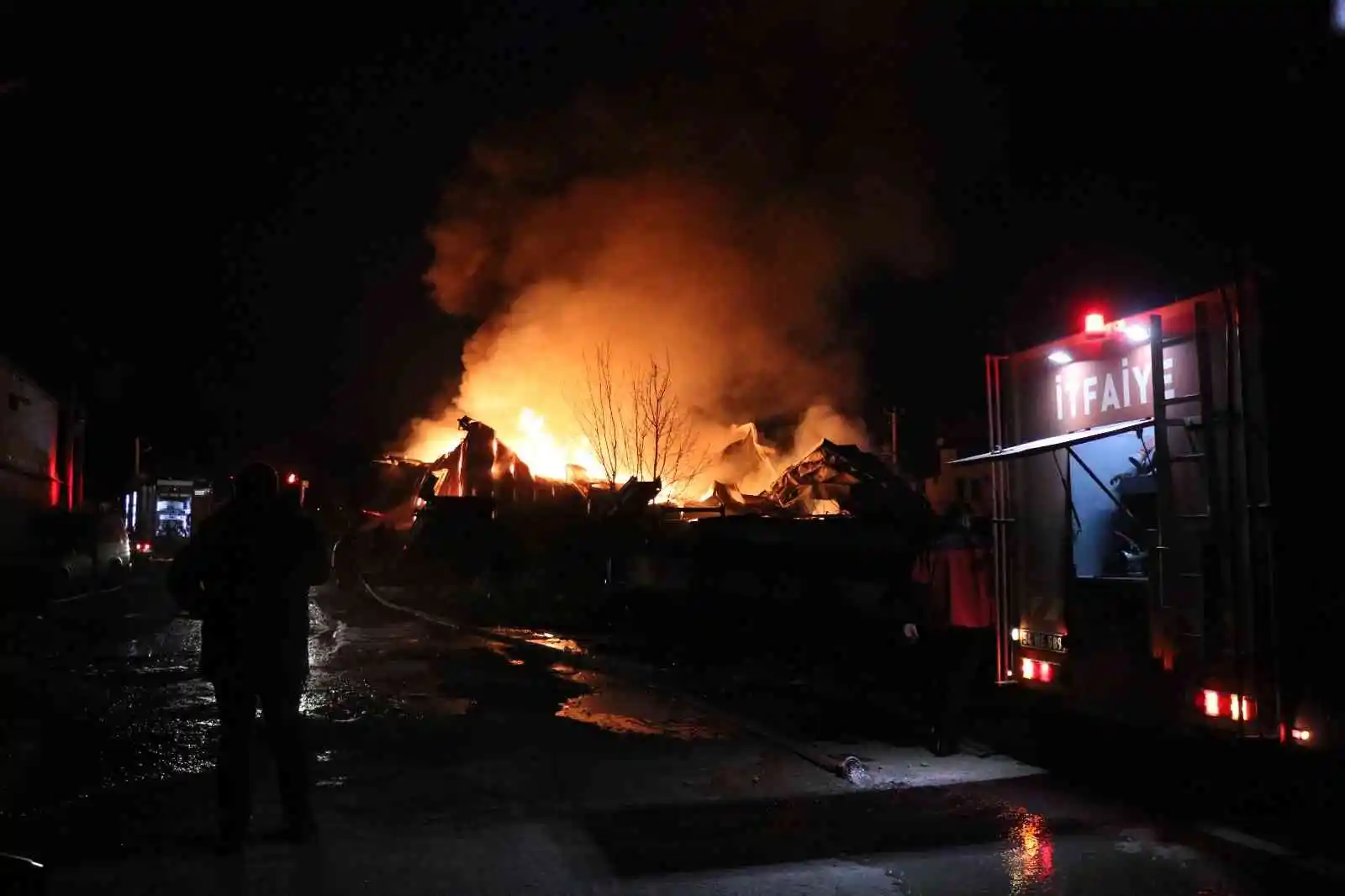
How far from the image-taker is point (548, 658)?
11797 millimetres

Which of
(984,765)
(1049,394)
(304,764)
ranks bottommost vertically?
(984,765)

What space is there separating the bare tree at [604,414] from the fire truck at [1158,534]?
1864 cm

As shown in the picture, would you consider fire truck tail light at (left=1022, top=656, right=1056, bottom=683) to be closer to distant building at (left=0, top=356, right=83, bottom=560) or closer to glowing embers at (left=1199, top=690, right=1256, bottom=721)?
glowing embers at (left=1199, top=690, right=1256, bottom=721)

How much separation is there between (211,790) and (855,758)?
148 inches

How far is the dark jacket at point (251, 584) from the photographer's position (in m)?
4.70

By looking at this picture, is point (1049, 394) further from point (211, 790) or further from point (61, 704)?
point (61, 704)

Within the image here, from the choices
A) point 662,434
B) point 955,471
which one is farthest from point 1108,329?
point 955,471

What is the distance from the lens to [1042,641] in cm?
640

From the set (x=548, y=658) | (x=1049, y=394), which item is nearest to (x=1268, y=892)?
(x=1049, y=394)

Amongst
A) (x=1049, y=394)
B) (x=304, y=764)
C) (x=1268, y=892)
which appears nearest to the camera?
(x=1268, y=892)

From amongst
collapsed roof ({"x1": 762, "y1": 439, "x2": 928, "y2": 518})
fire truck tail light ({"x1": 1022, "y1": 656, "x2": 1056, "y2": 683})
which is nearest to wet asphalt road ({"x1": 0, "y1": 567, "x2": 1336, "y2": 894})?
fire truck tail light ({"x1": 1022, "y1": 656, "x2": 1056, "y2": 683})

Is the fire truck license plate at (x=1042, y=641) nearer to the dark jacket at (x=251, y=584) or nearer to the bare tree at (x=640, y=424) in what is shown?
the dark jacket at (x=251, y=584)

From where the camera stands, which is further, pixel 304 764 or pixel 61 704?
pixel 61 704

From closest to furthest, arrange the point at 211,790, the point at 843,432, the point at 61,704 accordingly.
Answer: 1. the point at 211,790
2. the point at 61,704
3. the point at 843,432
